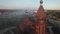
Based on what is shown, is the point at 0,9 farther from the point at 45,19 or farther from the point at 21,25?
the point at 45,19

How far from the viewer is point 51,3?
1.84m

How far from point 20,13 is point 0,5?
0.26m

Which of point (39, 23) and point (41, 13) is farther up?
point (41, 13)

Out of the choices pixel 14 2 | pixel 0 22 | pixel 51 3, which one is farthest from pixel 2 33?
pixel 51 3

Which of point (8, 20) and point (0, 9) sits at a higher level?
point (0, 9)

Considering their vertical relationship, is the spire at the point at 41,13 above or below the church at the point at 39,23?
above

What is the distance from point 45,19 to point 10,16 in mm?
432

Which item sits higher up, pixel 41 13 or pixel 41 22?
pixel 41 13

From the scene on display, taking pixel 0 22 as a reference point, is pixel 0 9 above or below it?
above

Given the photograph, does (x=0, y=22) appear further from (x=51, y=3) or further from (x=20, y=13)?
(x=51, y=3)

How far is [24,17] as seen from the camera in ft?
5.96

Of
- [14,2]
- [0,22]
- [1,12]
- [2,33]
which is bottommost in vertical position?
[2,33]

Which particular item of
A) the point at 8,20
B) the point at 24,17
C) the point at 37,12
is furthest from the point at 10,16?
the point at 37,12

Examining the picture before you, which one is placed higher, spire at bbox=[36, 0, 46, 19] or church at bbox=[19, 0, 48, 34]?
spire at bbox=[36, 0, 46, 19]
